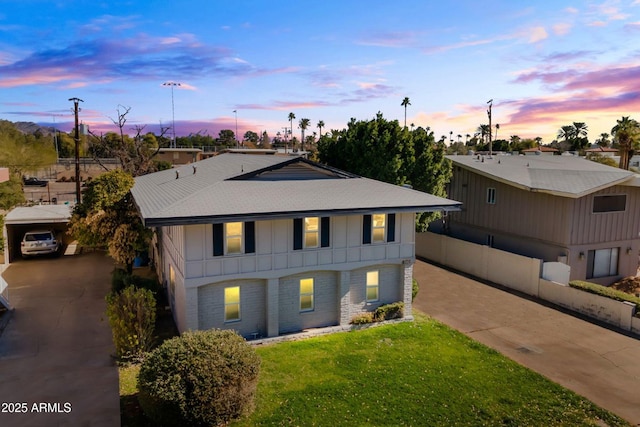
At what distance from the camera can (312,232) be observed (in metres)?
17.5

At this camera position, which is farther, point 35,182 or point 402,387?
point 35,182

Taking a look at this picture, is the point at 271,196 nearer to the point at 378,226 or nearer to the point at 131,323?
the point at 378,226

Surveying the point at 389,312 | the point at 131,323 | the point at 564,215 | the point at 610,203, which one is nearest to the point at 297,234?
the point at 389,312

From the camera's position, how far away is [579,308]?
21.0 metres

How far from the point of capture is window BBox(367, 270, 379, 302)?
62.2ft

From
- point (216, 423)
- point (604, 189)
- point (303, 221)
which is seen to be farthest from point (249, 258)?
point (604, 189)

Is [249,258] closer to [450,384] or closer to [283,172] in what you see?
[283,172]

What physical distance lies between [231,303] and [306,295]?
2947 millimetres

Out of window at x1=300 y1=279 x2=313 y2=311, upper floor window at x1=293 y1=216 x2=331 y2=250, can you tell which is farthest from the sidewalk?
upper floor window at x1=293 y1=216 x2=331 y2=250

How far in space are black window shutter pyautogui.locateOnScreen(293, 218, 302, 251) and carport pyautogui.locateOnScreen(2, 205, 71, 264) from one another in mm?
18222

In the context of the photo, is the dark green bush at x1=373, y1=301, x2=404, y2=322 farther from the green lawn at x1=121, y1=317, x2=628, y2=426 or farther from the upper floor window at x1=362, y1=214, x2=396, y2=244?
the upper floor window at x1=362, y1=214, x2=396, y2=244

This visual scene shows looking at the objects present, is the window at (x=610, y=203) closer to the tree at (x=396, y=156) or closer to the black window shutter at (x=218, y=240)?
the tree at (x=396, y=156)

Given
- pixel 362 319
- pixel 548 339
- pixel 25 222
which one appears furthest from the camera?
pixel 25 222

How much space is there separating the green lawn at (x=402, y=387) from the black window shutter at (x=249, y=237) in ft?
11.4
